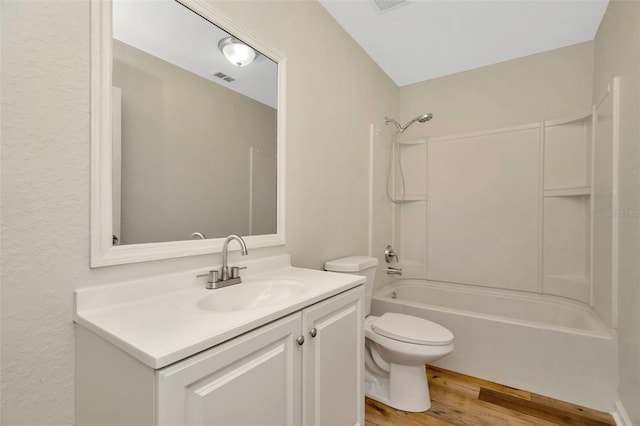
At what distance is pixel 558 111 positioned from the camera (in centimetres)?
234

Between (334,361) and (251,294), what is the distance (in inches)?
16.6

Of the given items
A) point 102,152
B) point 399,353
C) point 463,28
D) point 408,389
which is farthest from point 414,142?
point 102,152

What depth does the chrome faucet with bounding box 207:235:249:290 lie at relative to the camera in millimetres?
1160

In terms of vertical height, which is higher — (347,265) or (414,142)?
(414,142)

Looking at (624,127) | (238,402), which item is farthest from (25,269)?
(624,127)

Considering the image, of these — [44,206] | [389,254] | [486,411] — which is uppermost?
[44,206]

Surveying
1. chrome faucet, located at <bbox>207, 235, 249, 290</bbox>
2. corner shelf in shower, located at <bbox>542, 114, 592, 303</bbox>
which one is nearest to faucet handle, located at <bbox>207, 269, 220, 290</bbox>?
chrome faucet, located at <bbox>207, 235, 249, 290</bbox>

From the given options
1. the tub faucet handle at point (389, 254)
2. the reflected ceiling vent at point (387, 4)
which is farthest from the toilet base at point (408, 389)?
the reflected ceiling vent at point (387, 4)

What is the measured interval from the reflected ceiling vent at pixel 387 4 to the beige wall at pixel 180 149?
3.29 feet

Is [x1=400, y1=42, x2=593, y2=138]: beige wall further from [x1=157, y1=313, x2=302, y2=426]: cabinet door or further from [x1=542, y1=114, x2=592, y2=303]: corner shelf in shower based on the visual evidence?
[x1=157, y1=313, x2=302, y2=426]: cabinet door

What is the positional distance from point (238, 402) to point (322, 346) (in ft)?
1.29

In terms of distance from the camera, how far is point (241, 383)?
79cm

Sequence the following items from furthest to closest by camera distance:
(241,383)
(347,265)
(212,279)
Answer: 1. (347,265)
2. (212,279)
3. (241,383)

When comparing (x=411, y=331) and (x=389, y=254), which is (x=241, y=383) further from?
(x=389, y=254)
